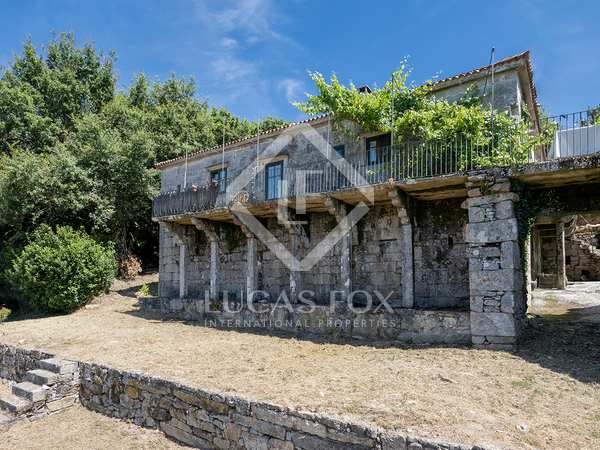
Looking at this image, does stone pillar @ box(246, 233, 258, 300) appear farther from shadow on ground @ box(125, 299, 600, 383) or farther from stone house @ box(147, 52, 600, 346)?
shadow on ground @ box(125, 299, 600, 383)

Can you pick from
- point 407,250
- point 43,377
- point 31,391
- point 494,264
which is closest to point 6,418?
point 31,391

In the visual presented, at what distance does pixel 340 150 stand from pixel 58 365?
9.09 m

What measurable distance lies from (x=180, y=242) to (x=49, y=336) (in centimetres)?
512

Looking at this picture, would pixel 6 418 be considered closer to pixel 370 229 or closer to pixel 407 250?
pixel 407 250

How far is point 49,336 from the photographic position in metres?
11.7

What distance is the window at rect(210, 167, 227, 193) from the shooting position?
48.6 feet

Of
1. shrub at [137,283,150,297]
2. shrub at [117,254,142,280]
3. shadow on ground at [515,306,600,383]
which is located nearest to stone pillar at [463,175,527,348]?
shadow on ground at [515,306,600,383]

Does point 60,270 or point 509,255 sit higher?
point 509,255

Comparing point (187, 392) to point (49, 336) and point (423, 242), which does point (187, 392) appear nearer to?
point (423, 242)

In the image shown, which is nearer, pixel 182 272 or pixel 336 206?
pixel 336 206

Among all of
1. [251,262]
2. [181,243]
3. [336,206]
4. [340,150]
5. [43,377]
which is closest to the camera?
[43,377]

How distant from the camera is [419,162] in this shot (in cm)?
954

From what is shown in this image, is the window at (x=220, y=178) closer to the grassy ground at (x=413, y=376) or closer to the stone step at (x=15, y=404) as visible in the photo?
the grassy ground at (x=413, y=376)

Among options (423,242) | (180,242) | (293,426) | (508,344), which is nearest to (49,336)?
(180,242)
